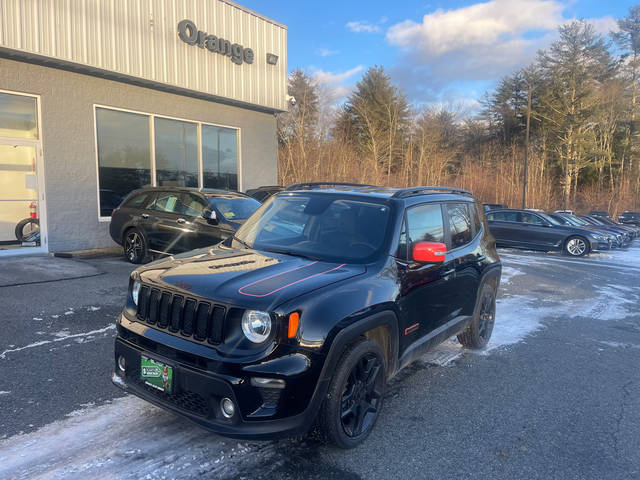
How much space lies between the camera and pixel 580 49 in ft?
128

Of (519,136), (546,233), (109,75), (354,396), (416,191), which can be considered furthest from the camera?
(519,136)

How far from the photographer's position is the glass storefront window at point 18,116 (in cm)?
948

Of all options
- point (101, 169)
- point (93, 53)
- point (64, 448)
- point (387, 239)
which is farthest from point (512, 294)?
point (93, 53)

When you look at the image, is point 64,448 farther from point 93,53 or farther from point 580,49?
point 580,49

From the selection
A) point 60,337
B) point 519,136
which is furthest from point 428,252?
point 519,136

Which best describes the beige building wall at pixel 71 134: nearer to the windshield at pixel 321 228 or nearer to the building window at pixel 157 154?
the building window at pixel 157 154

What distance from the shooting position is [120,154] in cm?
1134

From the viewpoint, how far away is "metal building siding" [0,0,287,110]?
932 centimetres

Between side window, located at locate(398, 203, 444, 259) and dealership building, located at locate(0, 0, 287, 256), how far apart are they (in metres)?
9.08

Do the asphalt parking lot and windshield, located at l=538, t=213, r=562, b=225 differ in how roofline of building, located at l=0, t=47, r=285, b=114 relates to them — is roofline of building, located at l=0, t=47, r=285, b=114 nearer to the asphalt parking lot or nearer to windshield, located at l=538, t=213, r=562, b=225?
the asphalt parking lot

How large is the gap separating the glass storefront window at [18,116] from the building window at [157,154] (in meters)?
1.36

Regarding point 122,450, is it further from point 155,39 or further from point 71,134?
point 155,39

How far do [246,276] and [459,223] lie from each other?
2.55m

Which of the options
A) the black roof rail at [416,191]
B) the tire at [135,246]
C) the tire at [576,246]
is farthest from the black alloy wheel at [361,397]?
the tire at [576,246]
